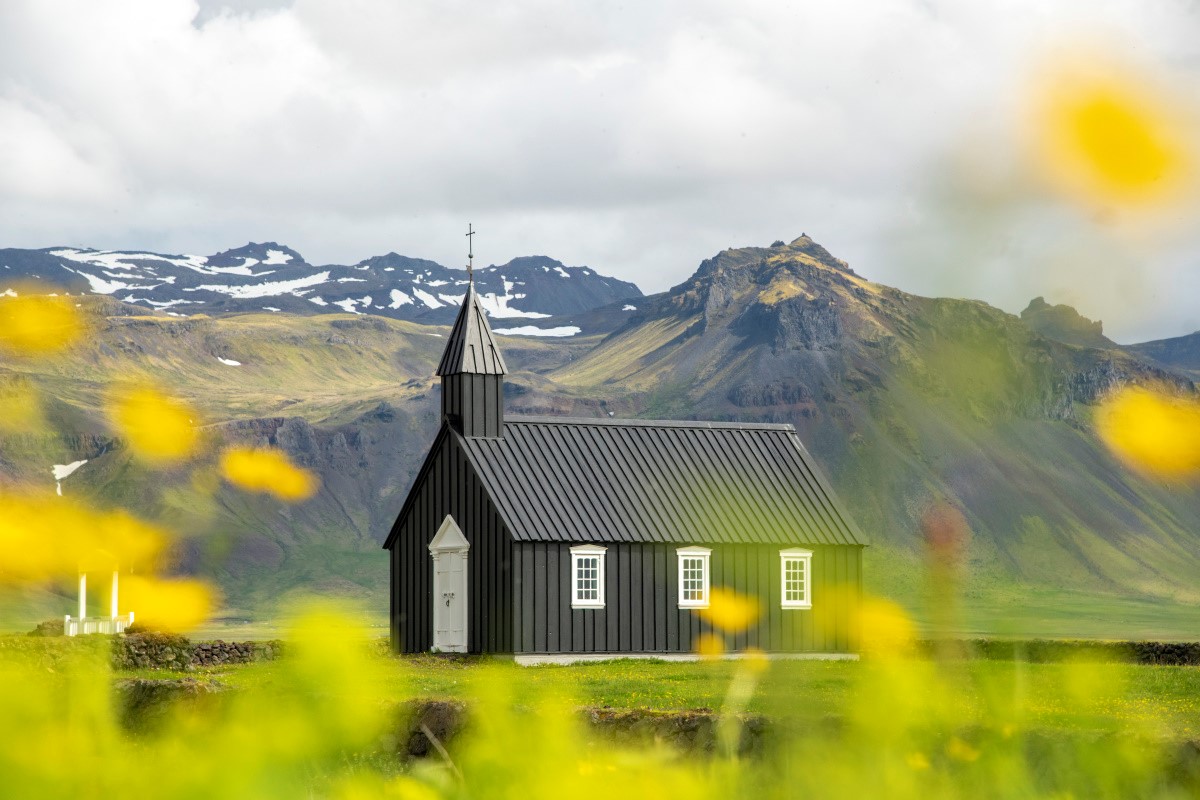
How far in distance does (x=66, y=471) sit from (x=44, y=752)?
185525mm

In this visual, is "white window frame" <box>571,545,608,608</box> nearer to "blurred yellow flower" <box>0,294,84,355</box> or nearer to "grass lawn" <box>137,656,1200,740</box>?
"grass lawn" <box>137,656,1200,740</box>

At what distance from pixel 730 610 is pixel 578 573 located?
15.6 feet

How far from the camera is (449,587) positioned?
45.7 m

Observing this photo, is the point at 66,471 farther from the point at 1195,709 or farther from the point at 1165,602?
the point at 1195,709

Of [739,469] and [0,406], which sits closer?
[0,406]

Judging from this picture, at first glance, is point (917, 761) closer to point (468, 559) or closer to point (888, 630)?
point (888, 630)

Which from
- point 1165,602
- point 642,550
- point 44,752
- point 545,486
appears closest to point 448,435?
point 545,486

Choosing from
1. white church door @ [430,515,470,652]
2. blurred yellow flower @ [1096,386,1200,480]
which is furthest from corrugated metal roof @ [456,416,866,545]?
blurred yellow flower @ [1096,386,1200,480]

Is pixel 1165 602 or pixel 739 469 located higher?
pixel 739 469

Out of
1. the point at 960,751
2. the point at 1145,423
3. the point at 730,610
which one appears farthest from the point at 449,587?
the point at 960,751

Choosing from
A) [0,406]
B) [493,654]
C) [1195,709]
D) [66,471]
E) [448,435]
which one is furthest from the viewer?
[66,471]

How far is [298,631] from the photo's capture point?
4332 millimetres

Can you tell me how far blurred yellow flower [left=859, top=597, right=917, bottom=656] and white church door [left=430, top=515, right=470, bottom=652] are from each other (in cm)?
3964

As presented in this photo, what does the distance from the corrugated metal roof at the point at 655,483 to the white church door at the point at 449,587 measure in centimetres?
248
